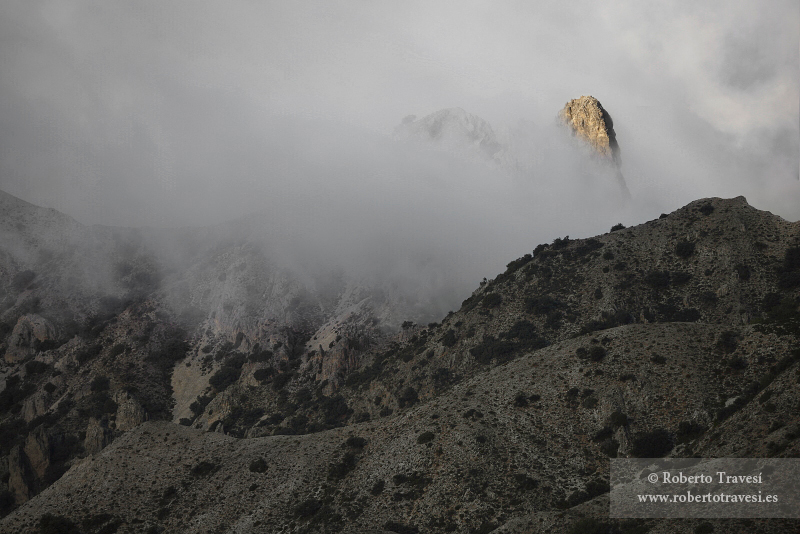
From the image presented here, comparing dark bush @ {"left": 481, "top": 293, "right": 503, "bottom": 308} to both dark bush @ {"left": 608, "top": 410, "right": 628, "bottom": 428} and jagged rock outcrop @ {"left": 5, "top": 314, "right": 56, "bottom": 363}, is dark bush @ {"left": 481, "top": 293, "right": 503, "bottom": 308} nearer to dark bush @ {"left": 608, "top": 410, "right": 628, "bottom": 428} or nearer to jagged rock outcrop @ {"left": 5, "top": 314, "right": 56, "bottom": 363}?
dark bush @ {"left": 608, "top": 410, "right": 628, "bottom": 428}

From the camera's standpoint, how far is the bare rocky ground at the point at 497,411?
5628 centimetres

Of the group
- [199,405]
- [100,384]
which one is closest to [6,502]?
[100,384]

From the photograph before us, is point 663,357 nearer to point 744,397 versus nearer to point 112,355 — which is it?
point 744,397

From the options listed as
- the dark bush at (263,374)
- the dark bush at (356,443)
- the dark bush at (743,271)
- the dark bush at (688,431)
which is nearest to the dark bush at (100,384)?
the dark bush at (263,374)

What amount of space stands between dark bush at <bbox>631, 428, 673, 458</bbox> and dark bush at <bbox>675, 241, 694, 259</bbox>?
56.6 metres

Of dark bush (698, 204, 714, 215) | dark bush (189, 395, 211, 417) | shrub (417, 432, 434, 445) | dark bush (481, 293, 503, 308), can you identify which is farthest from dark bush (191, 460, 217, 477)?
dark bush (698, 204, 714, 215)

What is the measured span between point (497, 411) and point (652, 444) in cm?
1881

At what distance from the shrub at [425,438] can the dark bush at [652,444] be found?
2357 cm

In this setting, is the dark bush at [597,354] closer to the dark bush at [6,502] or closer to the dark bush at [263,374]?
the dark bush at [263,374]

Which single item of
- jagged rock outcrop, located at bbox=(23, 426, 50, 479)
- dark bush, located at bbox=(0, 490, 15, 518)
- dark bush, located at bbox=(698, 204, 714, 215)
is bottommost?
dark bush, located at bbox=(0, 490, 15, 518)

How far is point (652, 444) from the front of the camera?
5809cm

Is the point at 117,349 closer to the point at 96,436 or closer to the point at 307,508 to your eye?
the point at 96,436

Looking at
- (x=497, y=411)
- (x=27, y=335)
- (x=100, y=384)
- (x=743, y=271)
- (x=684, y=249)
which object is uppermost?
(x=684, y=249)

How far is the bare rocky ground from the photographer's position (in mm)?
56281
